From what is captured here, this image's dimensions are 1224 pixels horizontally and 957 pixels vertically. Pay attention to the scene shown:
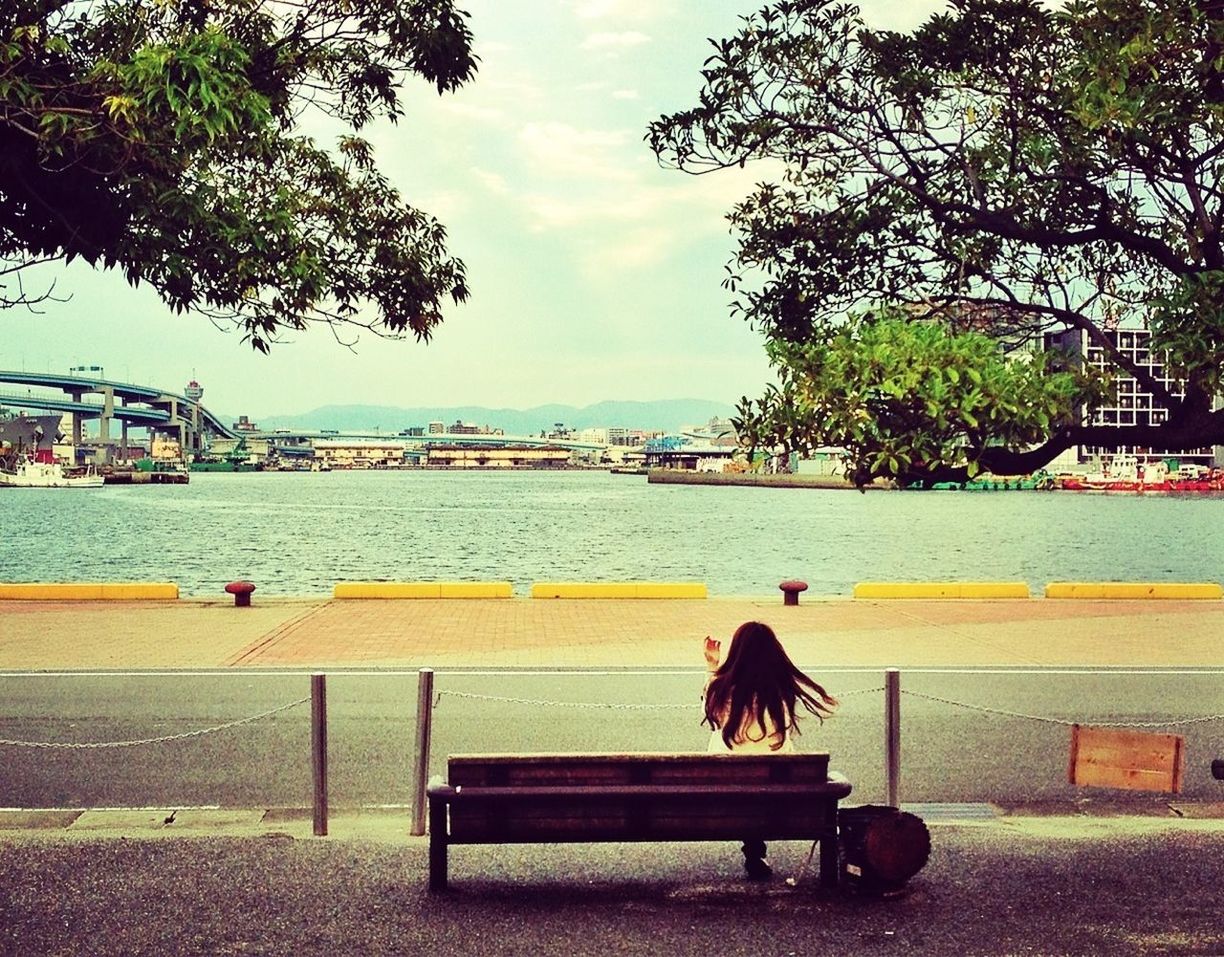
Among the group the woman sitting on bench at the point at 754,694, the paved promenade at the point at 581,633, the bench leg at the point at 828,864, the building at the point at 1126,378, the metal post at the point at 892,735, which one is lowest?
the paved promenade at the point at 581,633

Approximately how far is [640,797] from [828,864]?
1.28 meters

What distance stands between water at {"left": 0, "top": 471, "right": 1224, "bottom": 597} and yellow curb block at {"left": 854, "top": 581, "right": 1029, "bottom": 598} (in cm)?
2034

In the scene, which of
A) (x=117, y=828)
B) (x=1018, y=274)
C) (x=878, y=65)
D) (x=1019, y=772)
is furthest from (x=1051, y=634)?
(x=117, y=828)

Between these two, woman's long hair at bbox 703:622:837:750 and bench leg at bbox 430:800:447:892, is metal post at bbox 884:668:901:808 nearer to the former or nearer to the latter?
woman's long hair at bbox 703:622:837:750

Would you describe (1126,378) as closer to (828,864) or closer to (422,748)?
(828,864)

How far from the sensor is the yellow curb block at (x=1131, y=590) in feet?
82.9

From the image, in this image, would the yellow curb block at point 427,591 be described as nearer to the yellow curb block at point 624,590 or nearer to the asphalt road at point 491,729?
the yellow curb block at point 624,590

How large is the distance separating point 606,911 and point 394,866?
4.95ft

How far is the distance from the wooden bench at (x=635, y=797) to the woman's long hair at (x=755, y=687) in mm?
388

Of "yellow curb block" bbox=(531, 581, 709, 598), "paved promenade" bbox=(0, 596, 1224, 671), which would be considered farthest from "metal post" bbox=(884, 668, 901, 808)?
"yellow curb block" bbox=(531, 581, 709, 598)

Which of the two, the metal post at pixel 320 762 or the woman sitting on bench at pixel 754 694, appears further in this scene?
the metal post at pixel 320 762

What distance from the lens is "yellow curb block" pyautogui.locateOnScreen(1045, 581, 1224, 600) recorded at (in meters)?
25.3

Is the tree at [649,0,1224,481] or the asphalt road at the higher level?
the tree at [649,0,1224,481]

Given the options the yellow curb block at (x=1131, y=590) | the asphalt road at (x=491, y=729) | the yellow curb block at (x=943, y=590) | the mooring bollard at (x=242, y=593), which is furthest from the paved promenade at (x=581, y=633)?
the asphalt road at (x=491, y=729)
